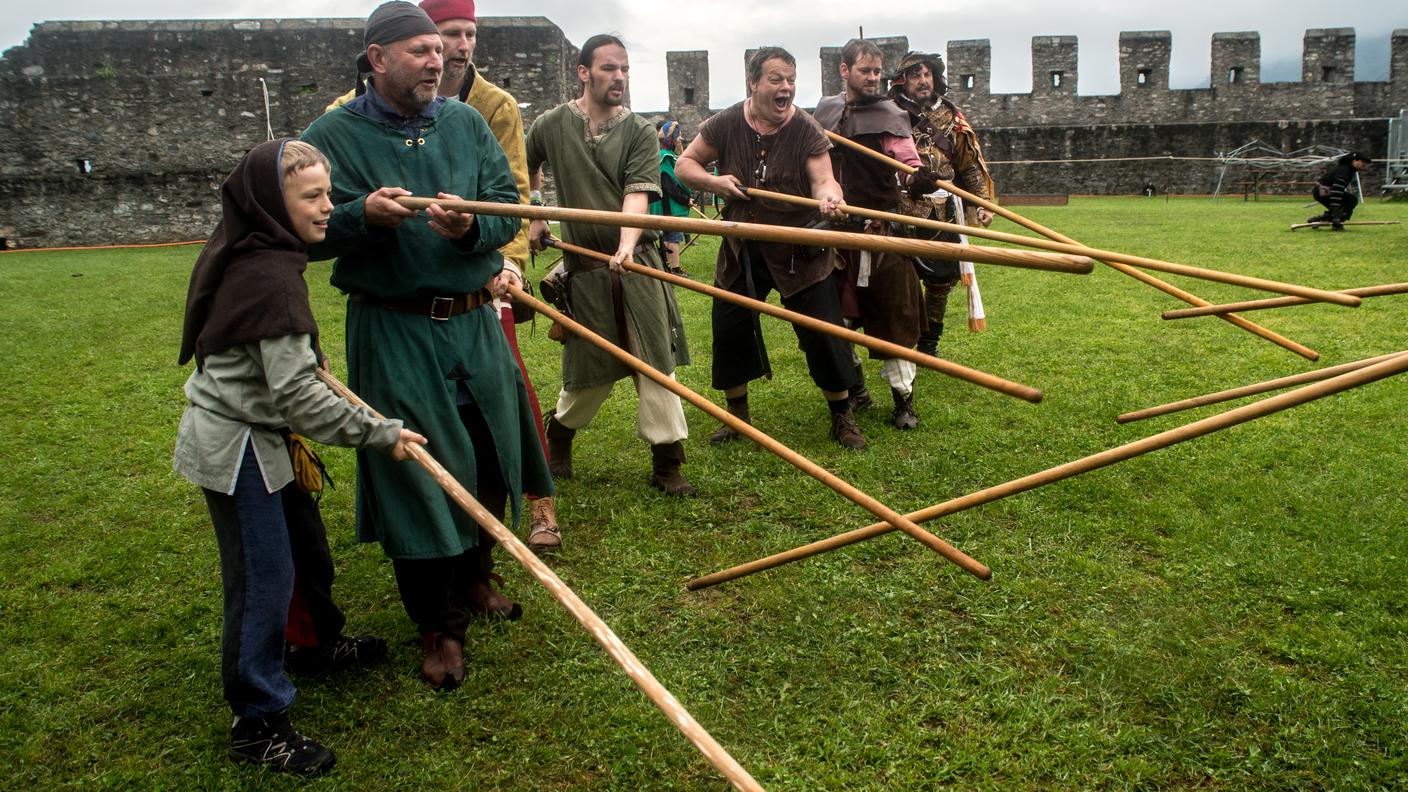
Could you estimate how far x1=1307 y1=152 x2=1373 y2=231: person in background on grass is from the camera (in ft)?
48.2

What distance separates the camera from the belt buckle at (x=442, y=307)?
3.02m

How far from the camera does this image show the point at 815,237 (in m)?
2.23

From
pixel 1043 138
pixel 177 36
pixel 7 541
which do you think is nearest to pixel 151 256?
pixel 177 36

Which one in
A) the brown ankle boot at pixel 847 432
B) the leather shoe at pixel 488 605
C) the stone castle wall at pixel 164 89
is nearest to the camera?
the leather shoe at pixel 488 605

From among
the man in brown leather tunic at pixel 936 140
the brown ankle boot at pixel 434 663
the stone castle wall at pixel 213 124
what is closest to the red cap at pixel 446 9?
the brown ankle boot at pixel 434 663

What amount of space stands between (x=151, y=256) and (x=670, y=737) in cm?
1702

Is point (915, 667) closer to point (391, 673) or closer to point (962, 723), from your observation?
point (962, 723)

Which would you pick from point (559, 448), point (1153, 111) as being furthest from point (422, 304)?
point (1153, 111)

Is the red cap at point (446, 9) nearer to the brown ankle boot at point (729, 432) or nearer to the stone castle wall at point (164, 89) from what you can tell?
the brown ankle boot at point (729, 432)

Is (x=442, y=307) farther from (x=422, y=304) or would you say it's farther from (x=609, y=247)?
(x=609, y=247)

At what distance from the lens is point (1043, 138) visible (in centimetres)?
2636

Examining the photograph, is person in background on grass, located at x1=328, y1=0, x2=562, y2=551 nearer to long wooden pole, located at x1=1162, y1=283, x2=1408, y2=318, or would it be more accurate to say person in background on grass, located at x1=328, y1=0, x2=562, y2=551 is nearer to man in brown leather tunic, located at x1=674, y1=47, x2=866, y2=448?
man in brown leather tunic, located at x1=674, y1=47, x2=866, y2=448

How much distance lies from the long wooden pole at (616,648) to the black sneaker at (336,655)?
3.49 feet

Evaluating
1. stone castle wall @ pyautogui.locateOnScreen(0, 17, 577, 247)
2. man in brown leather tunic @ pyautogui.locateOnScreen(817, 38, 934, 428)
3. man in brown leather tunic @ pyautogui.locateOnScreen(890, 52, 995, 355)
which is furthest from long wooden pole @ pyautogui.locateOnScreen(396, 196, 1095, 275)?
stone castle wall @ pyautogui.locateOnScreen(0, 17, 577, 247)
